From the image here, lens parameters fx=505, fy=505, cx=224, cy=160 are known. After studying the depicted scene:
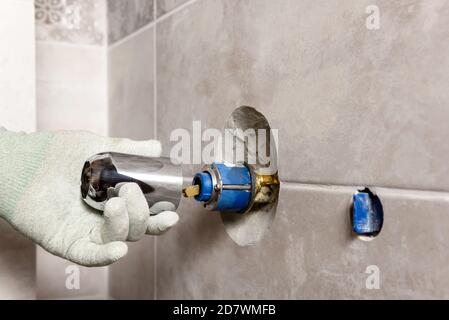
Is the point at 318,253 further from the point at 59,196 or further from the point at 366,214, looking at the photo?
the point at 59,196

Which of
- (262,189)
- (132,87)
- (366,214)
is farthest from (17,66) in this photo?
(366,214)

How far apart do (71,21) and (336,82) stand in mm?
611

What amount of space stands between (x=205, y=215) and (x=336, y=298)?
0.24m

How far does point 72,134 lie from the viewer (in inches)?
21.7

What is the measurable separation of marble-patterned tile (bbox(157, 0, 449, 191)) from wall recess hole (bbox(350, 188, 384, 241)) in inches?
0.5

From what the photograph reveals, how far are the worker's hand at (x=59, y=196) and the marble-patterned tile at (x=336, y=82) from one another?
0.13 metres

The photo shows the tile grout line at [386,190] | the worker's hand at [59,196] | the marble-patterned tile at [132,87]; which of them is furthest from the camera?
the marble-patterned tile at [132,87]

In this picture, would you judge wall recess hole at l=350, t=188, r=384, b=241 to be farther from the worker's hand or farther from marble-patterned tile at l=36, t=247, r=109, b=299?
marble-patterned tile at l=36, t=247, r=109, b=299

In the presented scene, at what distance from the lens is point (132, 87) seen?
2.72 feet

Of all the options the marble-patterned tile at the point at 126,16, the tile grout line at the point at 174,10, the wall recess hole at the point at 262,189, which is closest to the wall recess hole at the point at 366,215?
the wall recess hole at the point at 262,189

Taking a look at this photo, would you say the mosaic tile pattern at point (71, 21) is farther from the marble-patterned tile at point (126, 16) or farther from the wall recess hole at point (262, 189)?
the wall recess hole at point (262, 189)

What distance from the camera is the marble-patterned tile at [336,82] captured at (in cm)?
36

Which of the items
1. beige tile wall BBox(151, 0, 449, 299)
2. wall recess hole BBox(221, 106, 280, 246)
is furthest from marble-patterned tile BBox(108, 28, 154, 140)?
wall recess hole BBox(221, 106, 280, 246)
